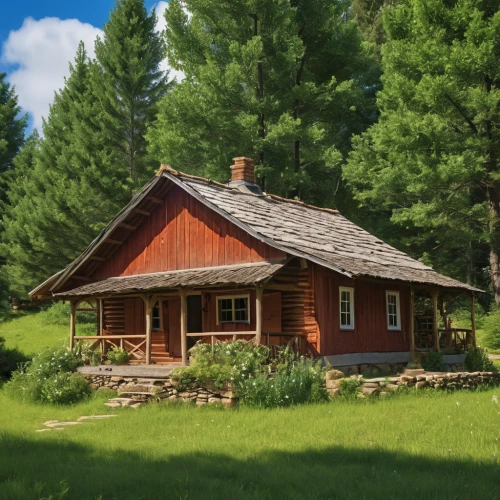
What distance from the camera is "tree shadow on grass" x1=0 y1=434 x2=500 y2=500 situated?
7906 mm

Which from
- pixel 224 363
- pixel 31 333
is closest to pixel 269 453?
pixel 224 363

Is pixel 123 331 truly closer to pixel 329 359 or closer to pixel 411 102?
pixel 329 359

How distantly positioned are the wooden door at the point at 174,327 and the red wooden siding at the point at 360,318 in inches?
209

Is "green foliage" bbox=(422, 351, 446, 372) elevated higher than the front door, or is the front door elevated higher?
the front door

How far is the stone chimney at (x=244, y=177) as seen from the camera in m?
25.2

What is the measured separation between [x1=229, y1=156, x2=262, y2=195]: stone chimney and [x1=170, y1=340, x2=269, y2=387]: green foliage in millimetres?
9029

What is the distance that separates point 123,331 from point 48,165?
2383cm

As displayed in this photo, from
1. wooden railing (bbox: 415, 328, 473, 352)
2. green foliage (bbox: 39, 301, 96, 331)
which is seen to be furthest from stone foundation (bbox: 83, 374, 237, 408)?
green foliage (bbox: 39, 301, 96, 331)

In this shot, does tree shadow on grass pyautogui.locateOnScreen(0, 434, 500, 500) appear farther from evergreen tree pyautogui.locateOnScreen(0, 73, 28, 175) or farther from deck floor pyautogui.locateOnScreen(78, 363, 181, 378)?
evergreen tree pyautogui.locateOnScreen(0, 73, 28, 175)

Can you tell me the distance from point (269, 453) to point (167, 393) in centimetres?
752

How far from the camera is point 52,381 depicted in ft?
60.1

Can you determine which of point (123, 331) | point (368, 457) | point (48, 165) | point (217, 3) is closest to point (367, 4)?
point (217, 3)

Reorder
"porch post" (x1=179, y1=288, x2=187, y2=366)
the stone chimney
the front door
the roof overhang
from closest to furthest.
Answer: the roof overhang < "porch post" (x1=179, y1=288, x2=187, y2=366) < the front door < the stone chimney

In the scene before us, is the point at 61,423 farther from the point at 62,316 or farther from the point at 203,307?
the point at 62,316
